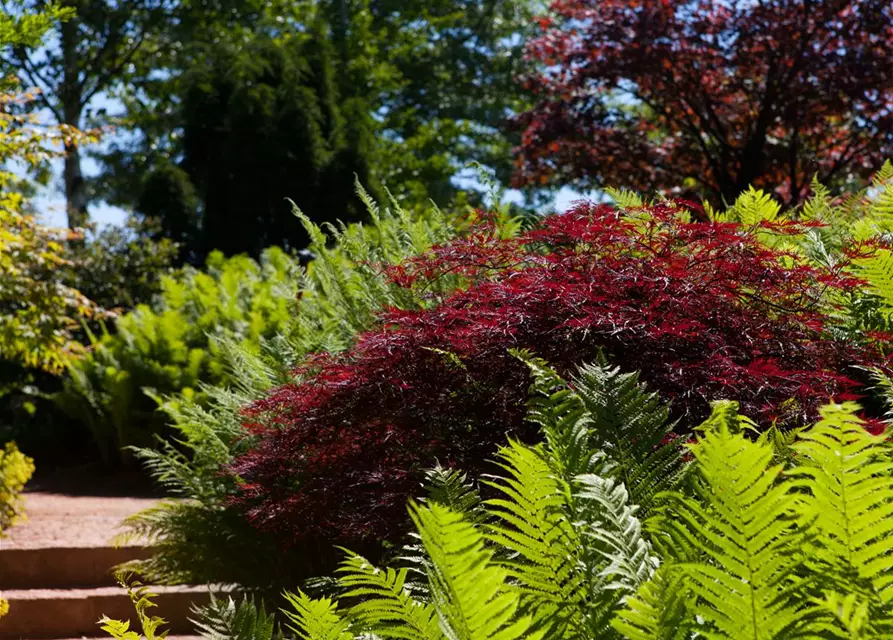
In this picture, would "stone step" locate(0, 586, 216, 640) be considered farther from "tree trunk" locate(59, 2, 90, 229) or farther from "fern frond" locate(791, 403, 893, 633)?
"tree trunk" locate(59, 2, 90, 229)

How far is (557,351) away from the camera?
338cm

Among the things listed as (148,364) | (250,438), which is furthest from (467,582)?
(148,364)

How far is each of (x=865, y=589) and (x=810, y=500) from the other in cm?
15

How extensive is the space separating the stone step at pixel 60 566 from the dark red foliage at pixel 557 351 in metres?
2.29

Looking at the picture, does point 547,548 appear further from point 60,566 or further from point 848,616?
point 60,566

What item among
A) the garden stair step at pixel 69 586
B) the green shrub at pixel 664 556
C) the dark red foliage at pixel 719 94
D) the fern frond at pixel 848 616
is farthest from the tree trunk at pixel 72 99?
the fern frond at pixel 848 616

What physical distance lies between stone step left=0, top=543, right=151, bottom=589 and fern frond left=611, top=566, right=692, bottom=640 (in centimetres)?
494

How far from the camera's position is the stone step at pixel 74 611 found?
539 cm

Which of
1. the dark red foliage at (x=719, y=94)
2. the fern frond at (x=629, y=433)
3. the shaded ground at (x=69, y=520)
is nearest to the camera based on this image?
the fern frond at (x=629, y=433)

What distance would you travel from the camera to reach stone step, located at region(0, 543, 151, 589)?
5.92m

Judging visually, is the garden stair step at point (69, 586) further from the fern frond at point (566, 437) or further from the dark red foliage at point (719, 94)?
the dark red foliage at point (719, 94)

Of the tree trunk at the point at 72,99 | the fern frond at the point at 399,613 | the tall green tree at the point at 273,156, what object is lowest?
the fern frond at the point at 399,613

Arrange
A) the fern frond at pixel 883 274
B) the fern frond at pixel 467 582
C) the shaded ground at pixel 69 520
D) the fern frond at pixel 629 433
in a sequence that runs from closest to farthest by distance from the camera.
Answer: the fern frond at pixel 467 582 < the fern frond at pixel 629 433 < the fern frond at pixel 883 274 < the shaded ground at pixel 69 520

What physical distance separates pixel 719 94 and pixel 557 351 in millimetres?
9427
